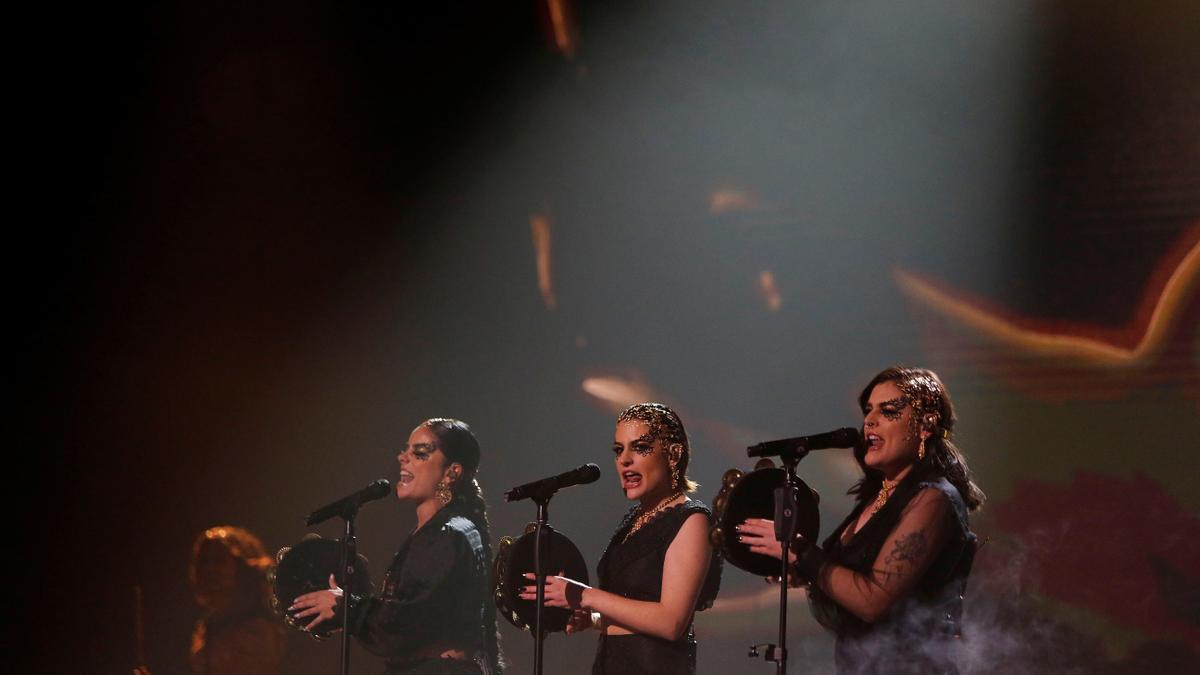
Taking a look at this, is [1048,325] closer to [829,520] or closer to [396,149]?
[829,520]

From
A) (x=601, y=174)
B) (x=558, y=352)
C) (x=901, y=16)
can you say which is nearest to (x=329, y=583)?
(x=558, y=352)

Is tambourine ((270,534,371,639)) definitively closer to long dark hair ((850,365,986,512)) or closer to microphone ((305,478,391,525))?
microphone ((305,478,391,525))

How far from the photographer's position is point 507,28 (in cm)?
703

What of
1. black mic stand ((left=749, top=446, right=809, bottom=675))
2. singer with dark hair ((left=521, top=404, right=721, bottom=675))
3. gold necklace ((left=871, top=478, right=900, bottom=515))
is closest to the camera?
black mic stand ((left=749, top=446, right=809, bottom=675))

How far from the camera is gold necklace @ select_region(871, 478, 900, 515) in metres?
3.78

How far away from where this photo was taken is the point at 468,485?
5.36m

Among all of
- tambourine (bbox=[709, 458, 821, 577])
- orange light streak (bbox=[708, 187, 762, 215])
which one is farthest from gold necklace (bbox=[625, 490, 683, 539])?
orange light streak (bbox=[708, 187, 762, 215])

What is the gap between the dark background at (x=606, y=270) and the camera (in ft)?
17.7

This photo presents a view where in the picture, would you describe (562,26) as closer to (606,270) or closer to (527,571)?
(606,270)

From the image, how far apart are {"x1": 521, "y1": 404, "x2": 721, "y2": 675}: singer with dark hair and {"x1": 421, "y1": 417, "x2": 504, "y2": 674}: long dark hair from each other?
0.90 metres

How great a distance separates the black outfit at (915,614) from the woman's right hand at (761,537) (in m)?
0.17

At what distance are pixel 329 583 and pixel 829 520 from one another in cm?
226

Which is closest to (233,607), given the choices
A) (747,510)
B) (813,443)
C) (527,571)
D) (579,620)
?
(527,571)

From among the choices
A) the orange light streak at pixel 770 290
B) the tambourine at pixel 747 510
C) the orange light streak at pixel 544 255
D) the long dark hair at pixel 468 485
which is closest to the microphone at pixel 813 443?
the tambourine at pixel 747 510
